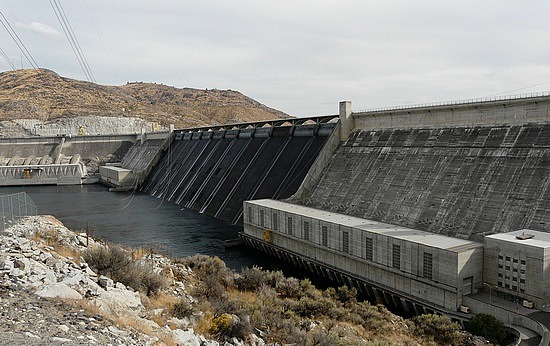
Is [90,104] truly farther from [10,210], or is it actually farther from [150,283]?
[150,283]

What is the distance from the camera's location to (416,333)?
1557 cm

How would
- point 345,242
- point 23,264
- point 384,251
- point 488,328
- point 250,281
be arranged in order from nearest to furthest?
point 23,264 < point 488,328 < point 250,281 < point 384,251 < point 345,242

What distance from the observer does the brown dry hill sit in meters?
106

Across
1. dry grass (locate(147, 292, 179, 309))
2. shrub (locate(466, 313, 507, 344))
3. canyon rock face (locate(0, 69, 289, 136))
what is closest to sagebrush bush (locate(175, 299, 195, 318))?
dry grass (locate(147, 292, 179, 309))

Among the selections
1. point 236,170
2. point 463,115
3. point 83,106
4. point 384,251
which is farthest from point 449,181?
point 83,106

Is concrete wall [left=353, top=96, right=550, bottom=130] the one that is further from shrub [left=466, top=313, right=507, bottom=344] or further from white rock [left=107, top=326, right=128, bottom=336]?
white rock [left=107, top=326, right=128, bottom=336]

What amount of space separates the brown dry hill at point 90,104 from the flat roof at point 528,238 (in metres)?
99.5

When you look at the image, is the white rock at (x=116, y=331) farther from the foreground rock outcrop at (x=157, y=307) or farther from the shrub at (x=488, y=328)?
the shrub at (x=488, y=328)

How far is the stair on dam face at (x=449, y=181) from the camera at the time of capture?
21.6m

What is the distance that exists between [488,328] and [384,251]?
6.38 metres

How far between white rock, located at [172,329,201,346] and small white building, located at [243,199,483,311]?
12.2 metres

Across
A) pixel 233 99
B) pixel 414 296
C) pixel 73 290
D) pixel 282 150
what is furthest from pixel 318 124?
pixel 233 99

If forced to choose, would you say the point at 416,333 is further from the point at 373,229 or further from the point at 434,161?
the point at 434,161

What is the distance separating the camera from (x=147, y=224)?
39.4m
